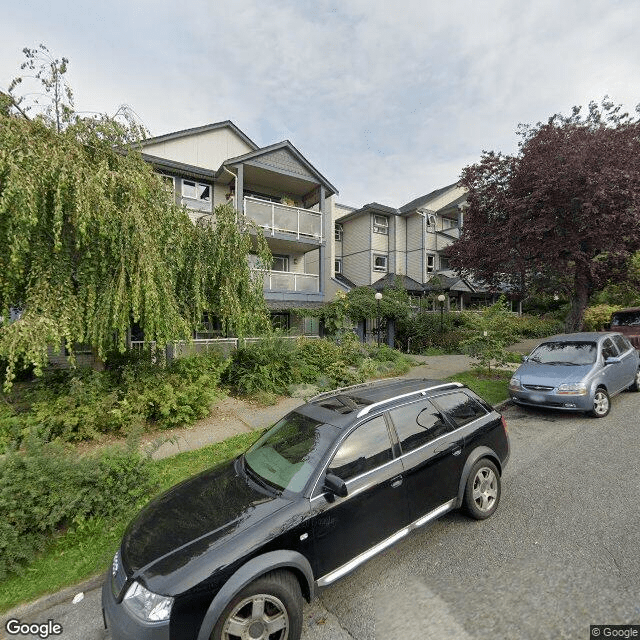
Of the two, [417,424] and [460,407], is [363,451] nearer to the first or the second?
[417,424]

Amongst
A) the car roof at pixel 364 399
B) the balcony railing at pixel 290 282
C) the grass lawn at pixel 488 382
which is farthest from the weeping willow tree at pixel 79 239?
the balcony railing at pixel 290 282

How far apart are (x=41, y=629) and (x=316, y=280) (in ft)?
45.9

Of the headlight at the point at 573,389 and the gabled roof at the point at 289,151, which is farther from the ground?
the gabled roof at the point at 289,151

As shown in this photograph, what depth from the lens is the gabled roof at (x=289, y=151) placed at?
14.0m

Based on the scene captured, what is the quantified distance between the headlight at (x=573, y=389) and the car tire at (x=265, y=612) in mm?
6409

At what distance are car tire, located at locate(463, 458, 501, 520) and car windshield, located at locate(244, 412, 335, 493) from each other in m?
1.74

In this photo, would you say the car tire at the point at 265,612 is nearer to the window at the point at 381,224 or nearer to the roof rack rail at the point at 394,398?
the roof rack rail at the point at 394,398

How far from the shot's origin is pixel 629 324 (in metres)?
11.5

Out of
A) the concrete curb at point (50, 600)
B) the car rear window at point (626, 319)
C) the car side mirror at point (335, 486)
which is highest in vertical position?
the car rear window at point (626, 319)

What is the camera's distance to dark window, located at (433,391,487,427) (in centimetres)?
359

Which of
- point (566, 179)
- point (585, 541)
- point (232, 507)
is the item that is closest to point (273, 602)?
point (232, 507)

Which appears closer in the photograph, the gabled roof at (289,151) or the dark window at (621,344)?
the dark window at (621,344)

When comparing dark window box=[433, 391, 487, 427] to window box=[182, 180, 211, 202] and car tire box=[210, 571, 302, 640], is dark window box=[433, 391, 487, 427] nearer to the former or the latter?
car tire box=[210, 571, 302, 640]

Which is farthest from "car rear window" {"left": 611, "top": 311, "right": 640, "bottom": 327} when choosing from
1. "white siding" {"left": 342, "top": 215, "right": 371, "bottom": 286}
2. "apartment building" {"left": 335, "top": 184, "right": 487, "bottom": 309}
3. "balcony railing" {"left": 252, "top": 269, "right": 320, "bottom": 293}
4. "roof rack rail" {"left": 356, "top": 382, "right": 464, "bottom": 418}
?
"white siding" {"left": 342, "top": 215, "right": 371, "bottom": 286}
